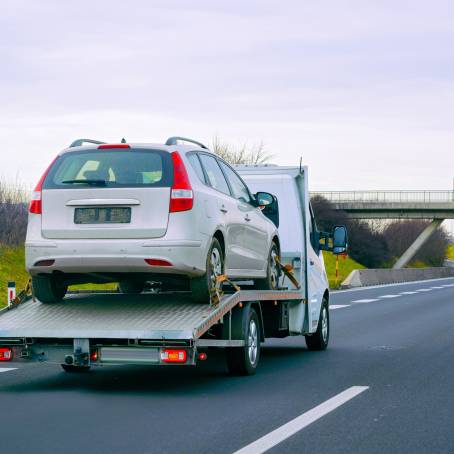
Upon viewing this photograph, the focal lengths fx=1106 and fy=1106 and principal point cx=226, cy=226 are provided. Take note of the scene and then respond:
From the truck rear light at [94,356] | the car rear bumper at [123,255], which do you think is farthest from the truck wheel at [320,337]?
the truck rear light at [94,356]

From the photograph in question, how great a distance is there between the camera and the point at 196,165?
10664 mm

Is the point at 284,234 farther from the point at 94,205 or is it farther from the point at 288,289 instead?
the point at 94,205

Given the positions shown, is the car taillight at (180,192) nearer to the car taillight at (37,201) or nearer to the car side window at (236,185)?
the car taillight at (37,201)

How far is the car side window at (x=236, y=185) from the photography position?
11.8m

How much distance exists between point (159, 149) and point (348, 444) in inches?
160

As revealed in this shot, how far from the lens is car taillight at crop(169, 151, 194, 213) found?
32.6ft

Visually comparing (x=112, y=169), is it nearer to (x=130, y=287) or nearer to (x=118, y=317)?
(x=118, y=317)

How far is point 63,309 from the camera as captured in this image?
→ 1054cm

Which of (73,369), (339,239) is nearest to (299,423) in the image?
(73,369)

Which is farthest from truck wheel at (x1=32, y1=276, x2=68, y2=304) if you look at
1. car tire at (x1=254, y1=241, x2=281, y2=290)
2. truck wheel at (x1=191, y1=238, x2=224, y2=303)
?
car tire at (x1=254, y1=241, x2=281, y2=290)

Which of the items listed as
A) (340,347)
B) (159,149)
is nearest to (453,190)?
(340,347)

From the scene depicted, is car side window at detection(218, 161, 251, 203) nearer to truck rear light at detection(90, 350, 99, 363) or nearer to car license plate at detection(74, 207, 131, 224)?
car license plate at detection(74, 207, 131, 224)

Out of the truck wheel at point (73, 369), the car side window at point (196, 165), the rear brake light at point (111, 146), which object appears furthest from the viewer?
the truck wheel at point (73, 369)

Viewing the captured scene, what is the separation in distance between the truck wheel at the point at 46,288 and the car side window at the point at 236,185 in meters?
2.15
